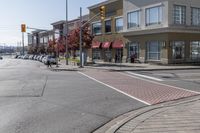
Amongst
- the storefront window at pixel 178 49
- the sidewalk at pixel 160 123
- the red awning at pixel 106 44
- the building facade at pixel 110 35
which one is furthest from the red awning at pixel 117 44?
the sidewalk at pixel 160 123

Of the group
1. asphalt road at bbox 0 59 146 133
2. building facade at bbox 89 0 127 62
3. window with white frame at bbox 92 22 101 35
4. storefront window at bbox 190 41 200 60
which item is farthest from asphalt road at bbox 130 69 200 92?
window with white frame at bbox 92 22 101 35

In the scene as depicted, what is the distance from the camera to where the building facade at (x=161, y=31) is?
151ft

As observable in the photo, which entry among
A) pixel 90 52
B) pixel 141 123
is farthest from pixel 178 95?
pixel 90 52

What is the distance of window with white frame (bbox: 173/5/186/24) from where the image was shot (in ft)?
153

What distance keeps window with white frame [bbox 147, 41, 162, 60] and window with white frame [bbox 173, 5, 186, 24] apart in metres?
3.64

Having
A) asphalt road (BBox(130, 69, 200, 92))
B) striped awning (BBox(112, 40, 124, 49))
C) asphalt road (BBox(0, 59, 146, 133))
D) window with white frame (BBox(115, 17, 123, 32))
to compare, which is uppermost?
window with white frame (BBox(115, 17, 123, 32))

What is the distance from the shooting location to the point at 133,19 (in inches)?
2122

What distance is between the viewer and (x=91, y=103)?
43.3 ft

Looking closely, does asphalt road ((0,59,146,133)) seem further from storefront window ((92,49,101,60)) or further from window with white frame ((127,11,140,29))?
storefront window ((92,49,101,60))

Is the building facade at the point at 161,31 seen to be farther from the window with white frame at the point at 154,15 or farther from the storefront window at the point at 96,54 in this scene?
the storefront window at the point at 96,54

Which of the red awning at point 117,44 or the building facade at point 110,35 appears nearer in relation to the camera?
the red awning at point 117,44

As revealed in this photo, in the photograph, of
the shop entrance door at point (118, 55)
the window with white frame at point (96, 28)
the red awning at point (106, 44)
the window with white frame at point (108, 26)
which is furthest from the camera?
the window with white frame at point (96, 28)

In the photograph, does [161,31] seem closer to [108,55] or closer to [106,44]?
[106,44]

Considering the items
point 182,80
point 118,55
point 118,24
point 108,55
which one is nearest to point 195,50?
point 118,55
